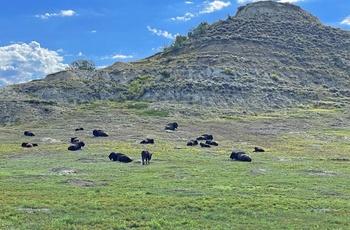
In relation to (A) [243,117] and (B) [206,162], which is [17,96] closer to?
(A) [243,117]

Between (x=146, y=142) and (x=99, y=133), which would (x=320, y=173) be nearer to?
(x=146, y=142)

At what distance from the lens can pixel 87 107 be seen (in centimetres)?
10206

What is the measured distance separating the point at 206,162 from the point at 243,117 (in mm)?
53200

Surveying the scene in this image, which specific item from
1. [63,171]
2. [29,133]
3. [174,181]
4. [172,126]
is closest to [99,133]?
[29,133]

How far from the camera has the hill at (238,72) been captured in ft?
366

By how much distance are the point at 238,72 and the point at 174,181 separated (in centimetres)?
9437

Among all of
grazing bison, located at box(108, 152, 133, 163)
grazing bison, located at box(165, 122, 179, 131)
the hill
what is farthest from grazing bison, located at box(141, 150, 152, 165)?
the hill

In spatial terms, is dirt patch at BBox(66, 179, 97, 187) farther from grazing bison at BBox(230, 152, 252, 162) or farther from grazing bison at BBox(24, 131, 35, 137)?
grazing bison at BBox(24, 131, 35, 137)

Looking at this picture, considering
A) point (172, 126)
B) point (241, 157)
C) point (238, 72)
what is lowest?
point (241, 157)

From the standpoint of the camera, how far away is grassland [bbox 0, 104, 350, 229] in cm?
2091

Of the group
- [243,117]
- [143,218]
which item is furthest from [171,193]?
[243,117]

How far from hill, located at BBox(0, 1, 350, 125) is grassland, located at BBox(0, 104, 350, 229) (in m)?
29.5

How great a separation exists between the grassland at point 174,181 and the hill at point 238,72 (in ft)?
96.9

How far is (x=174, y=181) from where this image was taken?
33062 mm
